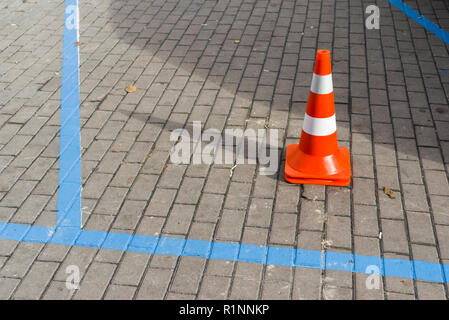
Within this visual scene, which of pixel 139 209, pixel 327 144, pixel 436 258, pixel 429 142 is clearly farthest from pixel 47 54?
pixel 436 258

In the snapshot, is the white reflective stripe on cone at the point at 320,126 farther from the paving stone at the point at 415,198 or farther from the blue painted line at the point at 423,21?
the blue painted line at the point at 423,21

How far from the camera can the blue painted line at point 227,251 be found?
3.20 m

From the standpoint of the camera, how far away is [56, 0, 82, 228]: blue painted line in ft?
12.5

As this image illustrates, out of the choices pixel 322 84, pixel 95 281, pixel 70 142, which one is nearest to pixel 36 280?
pixel 95 281

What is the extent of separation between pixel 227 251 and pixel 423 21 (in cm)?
523

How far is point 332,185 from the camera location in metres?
3.96

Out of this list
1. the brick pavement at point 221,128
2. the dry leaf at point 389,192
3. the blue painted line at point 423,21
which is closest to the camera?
the brick pavement at point 221,128

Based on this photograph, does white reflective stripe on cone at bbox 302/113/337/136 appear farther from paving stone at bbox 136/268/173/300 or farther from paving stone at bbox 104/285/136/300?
paving stone at bbox 104/285/136/300

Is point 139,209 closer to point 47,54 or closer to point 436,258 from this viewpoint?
point 436,258

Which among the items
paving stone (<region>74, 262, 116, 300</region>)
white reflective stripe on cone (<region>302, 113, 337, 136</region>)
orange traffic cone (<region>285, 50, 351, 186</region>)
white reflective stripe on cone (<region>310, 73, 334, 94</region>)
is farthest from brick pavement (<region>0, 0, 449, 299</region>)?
white reflective stripe on cone (<region>310, 73, 334, 94</region>)

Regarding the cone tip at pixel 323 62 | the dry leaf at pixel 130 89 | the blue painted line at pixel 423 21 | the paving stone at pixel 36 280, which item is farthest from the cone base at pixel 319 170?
the blue painted line at pixel 423 21

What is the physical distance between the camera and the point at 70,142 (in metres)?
4.61

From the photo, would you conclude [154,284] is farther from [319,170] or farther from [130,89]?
[130,89]

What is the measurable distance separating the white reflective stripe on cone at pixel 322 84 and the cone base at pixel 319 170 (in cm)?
57
